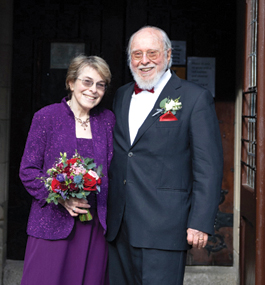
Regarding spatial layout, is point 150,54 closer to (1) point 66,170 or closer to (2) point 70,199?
(1) point 66,170

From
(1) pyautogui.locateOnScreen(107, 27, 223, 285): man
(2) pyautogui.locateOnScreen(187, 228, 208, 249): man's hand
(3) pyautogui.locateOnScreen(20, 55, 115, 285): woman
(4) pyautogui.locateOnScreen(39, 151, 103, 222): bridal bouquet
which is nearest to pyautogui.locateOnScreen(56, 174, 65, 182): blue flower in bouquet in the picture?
(4) pyautogui.locateOnScreen(39, 151, 103, 222): bridal bouquet

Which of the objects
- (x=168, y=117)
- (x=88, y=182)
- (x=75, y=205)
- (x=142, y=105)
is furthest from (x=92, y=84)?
(x=75, y=205)

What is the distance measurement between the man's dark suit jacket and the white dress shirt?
0.09 metres

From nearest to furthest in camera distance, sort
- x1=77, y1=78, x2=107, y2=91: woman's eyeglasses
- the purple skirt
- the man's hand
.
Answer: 1. the man's hand
2. the purple skirt
3. x1=77, y1=78, x2=107, y2=91: woman's eyeglasses

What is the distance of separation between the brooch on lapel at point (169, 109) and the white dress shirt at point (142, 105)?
0.45 ft

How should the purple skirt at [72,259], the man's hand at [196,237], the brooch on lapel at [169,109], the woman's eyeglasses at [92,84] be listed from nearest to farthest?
1. the man's hand at [196,237]
2. the brooch on lapel at [169,109]
3. the purple skirt at [72,259]
4. the woman's eyeglasses at [92,84]

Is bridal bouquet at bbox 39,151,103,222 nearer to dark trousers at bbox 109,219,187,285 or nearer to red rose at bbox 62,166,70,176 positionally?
red rose at bbox 62,166,70,176

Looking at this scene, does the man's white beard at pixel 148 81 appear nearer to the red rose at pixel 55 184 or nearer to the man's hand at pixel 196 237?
the red rose at pixel 55 184

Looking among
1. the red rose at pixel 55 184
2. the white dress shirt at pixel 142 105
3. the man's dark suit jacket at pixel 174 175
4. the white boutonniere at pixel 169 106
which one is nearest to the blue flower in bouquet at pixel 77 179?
the red rose at pixel 55 184

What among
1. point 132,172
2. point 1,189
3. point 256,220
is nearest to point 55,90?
point 1,189

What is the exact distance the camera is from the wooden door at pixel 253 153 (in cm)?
265

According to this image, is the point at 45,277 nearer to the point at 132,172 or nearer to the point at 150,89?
the point at 132,172

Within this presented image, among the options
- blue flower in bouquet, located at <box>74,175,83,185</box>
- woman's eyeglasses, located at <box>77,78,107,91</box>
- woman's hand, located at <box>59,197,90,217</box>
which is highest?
woman's eyeglasses, located at <box>77,78,107,91</box>

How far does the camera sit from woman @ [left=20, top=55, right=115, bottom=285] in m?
2.61
